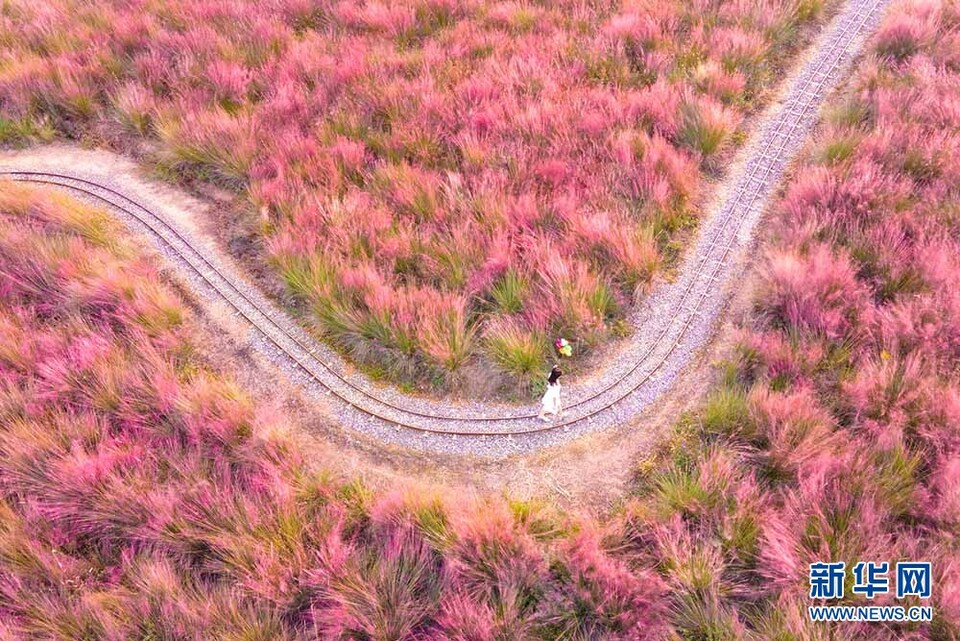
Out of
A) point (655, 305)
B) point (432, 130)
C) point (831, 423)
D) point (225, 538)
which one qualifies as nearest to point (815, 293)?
point (831, 423)

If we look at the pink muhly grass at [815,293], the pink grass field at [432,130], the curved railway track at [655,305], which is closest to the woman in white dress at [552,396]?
the curved railway track at [655,305]

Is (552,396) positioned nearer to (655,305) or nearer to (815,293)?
(655,305)

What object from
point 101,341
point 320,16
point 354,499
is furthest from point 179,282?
point 320,16

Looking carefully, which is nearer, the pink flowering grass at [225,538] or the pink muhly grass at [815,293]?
the pink flowering grass at [225,538]

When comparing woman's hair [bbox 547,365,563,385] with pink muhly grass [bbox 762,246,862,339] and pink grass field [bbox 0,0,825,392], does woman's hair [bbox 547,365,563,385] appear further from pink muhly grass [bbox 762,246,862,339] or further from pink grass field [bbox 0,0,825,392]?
pink muhly grass [bbox 762,246,862,339]

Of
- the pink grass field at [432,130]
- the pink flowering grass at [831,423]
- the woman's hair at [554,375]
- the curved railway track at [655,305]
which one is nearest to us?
Result: the pink flowering grass at [831,423]

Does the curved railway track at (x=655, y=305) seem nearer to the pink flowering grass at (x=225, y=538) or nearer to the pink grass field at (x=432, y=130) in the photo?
the pink grass field at (x=432, y=130)
